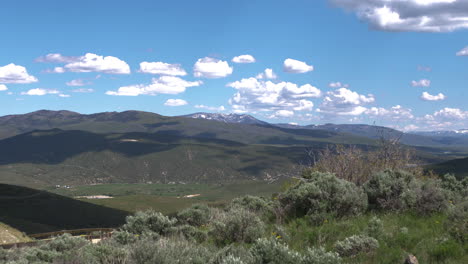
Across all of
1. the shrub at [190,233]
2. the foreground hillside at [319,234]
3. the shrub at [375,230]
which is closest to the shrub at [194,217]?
the foreground hillside at [319,234]

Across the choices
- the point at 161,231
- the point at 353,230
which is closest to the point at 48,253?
the point at 161,231

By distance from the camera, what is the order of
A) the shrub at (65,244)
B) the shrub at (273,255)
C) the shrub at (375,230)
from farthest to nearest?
the shrub at (65,244) → the shrub at (375,230) → the shrub at (273,255)

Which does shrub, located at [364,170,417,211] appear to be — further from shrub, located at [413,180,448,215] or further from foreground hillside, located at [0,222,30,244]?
foreground hillside, located at [0,222,30,244]

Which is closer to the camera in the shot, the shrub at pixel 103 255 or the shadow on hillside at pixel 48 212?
the shrub at pixel 103 255

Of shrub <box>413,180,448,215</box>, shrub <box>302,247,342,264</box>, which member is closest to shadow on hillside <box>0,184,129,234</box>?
shrub <box>413,180,448,215</box>

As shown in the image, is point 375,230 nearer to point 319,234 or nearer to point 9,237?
point 319,234

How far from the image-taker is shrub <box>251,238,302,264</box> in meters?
5.91

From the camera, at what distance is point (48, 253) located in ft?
28.1

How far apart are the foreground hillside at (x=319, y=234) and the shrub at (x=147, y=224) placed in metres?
0.03

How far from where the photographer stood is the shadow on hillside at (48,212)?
61.4m

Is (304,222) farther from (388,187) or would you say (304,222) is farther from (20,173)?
(20,173)

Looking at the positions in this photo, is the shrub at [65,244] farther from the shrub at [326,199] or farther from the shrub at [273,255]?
the shrub at [273,255]

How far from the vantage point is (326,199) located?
10.7 meters

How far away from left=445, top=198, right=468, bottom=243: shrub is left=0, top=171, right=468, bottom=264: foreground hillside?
17 millimetres
